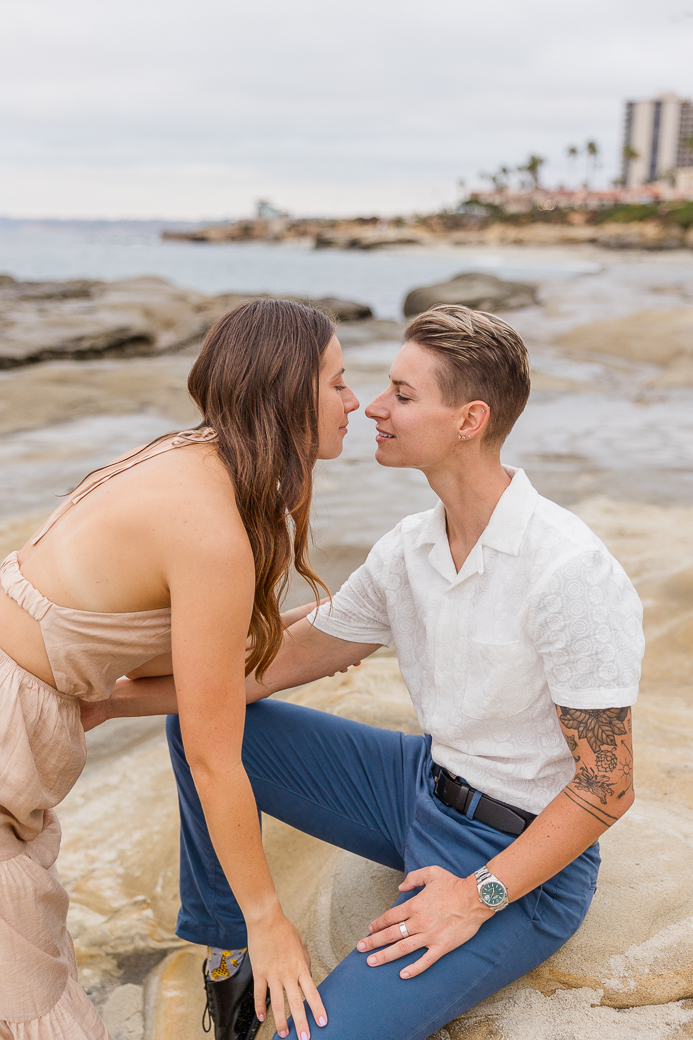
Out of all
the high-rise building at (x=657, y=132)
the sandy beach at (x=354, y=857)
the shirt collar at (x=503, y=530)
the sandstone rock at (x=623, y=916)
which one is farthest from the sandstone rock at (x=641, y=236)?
the high-rise building at (x=657, y=132)

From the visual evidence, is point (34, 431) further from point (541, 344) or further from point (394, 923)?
point (541, 344)

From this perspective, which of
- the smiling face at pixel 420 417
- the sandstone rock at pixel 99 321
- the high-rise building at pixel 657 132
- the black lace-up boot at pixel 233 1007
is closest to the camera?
the smiling face at pixel 420 417

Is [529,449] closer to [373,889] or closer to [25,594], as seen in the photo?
[373,889]

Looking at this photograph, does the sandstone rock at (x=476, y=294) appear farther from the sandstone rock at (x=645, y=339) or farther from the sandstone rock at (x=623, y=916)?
the sandstone rock at (x=623, y=916)

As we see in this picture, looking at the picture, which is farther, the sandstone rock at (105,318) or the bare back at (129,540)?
the sandstone rock at (105,318)

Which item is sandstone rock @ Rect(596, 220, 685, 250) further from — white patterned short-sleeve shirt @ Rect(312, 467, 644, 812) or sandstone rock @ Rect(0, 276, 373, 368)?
white patterned short-sleeve shirt @ Rect(312, 467, 644, 812)

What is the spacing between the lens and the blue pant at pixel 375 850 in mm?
1651

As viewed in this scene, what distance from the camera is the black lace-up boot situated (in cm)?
204

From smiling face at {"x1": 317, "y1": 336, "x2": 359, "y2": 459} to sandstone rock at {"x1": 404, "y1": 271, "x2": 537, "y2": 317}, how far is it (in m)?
14.5

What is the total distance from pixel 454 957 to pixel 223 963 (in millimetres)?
744

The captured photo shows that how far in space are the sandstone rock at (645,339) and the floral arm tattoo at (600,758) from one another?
1013cm

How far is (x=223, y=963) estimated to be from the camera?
2.16 m

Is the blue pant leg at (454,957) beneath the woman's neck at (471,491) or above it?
beneath

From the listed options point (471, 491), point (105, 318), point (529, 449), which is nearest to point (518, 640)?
point (471, 491)
